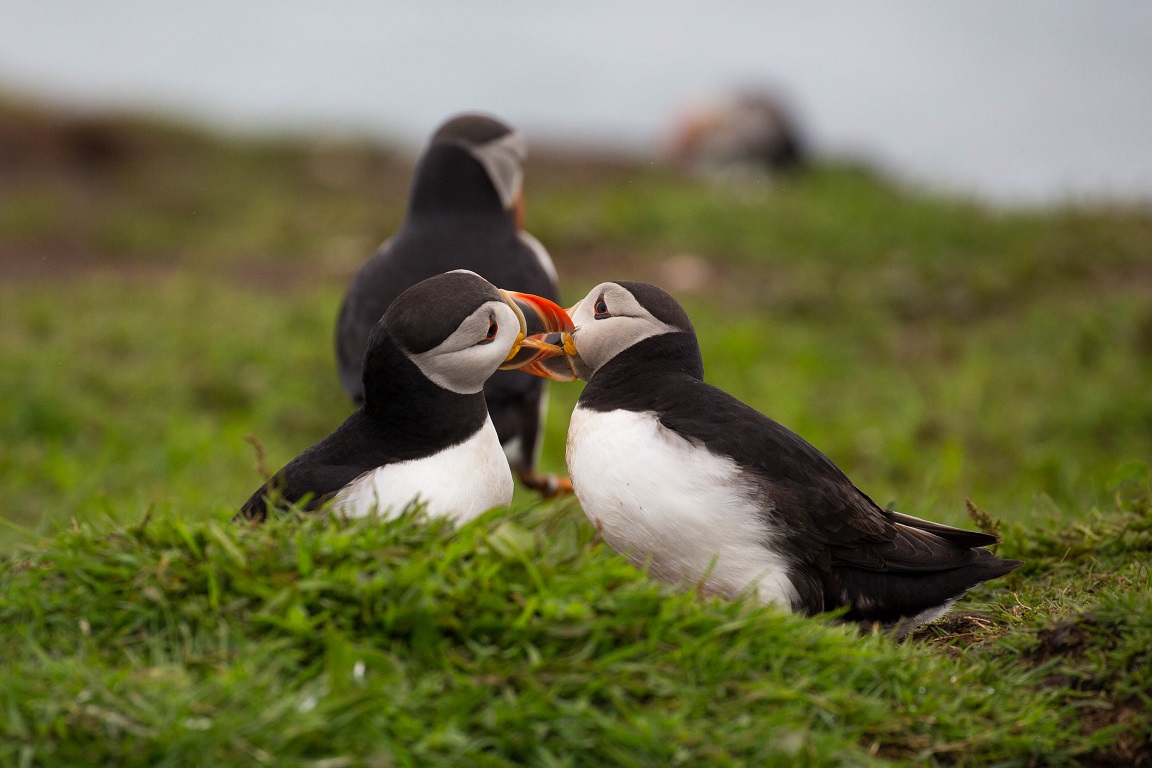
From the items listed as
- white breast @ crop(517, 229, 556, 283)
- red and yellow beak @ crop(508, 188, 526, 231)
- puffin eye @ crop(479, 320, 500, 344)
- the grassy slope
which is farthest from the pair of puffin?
red and yellow beak @ crop(508, 188, 526, 231)

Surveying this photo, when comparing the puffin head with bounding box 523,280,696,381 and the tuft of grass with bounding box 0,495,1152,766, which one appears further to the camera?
the puffin head with bounding box 523,280,696,381

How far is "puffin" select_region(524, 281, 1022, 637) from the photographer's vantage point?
10.8ft

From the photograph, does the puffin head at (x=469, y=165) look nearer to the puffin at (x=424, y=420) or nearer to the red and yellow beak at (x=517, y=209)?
the red and yellow beak at (x=517, y=209)

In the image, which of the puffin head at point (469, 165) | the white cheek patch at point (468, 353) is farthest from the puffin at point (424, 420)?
the puffin head at point (469, 165)

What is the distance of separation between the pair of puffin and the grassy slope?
22cm

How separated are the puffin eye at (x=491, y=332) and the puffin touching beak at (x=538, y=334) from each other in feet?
0.46

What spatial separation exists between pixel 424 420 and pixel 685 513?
0.83 metres

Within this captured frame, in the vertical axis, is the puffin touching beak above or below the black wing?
above

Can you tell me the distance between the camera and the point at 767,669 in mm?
2941

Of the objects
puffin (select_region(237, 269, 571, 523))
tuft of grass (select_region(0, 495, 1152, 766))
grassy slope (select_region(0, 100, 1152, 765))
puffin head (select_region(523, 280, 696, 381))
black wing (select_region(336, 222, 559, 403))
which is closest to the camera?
tuft of grass (select_region(0, 495, 1152, 766))

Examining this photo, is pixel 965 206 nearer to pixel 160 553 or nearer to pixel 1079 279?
pixel 1079 279

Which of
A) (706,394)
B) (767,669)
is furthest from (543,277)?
(767,669)

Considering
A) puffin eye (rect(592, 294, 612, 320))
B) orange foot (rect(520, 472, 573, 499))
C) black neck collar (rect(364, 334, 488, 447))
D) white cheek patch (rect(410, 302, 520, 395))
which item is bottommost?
orange foot (rect(520, 472, 573, 499))

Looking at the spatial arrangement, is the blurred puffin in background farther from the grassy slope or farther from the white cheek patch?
the white cheek patch
